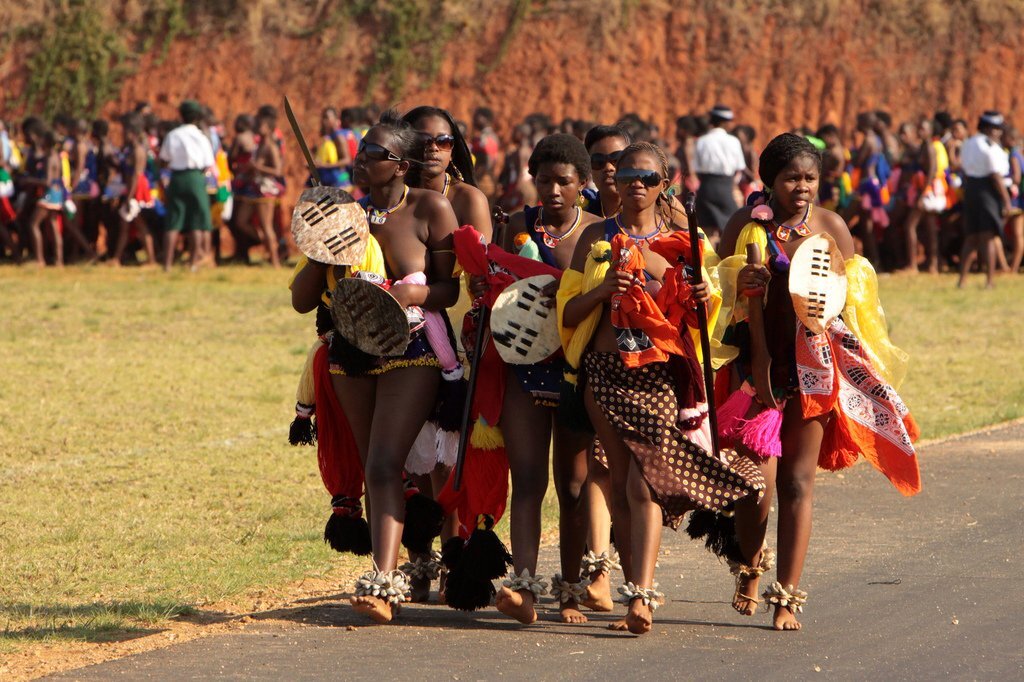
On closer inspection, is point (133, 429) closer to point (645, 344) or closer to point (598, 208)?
point (598, 208)

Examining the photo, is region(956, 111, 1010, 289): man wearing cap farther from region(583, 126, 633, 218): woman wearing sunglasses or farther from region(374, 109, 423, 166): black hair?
region(374, 109, 423, 166): black hair

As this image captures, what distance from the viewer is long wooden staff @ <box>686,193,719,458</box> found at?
5.78 m

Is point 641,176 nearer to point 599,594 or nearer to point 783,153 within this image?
point 783,153

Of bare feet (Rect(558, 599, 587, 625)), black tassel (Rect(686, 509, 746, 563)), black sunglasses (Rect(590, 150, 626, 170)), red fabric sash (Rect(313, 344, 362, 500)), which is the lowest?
bare feet (Rect(558, 599, 587, 625))

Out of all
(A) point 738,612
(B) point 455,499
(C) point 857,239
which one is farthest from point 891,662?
(C) point 857,239

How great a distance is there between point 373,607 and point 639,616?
0.92 metres

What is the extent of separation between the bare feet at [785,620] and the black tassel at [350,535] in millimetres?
1506

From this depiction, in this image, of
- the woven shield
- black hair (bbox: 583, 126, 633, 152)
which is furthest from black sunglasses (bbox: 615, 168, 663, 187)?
black hair (bbox: 583, 126, 633, 152)

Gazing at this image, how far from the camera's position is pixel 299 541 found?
7.79 m

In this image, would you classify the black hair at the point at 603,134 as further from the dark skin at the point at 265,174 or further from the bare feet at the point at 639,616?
the dark skin at the point at 265,174

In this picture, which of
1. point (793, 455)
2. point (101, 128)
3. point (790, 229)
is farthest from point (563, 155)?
point (101, 128)

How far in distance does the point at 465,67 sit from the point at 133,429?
73.0 ft

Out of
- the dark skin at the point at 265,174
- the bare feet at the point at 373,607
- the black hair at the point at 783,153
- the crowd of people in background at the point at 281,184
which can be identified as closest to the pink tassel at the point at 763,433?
the black hair at the point at 783,153

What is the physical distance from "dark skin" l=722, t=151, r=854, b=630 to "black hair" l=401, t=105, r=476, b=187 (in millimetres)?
1198
